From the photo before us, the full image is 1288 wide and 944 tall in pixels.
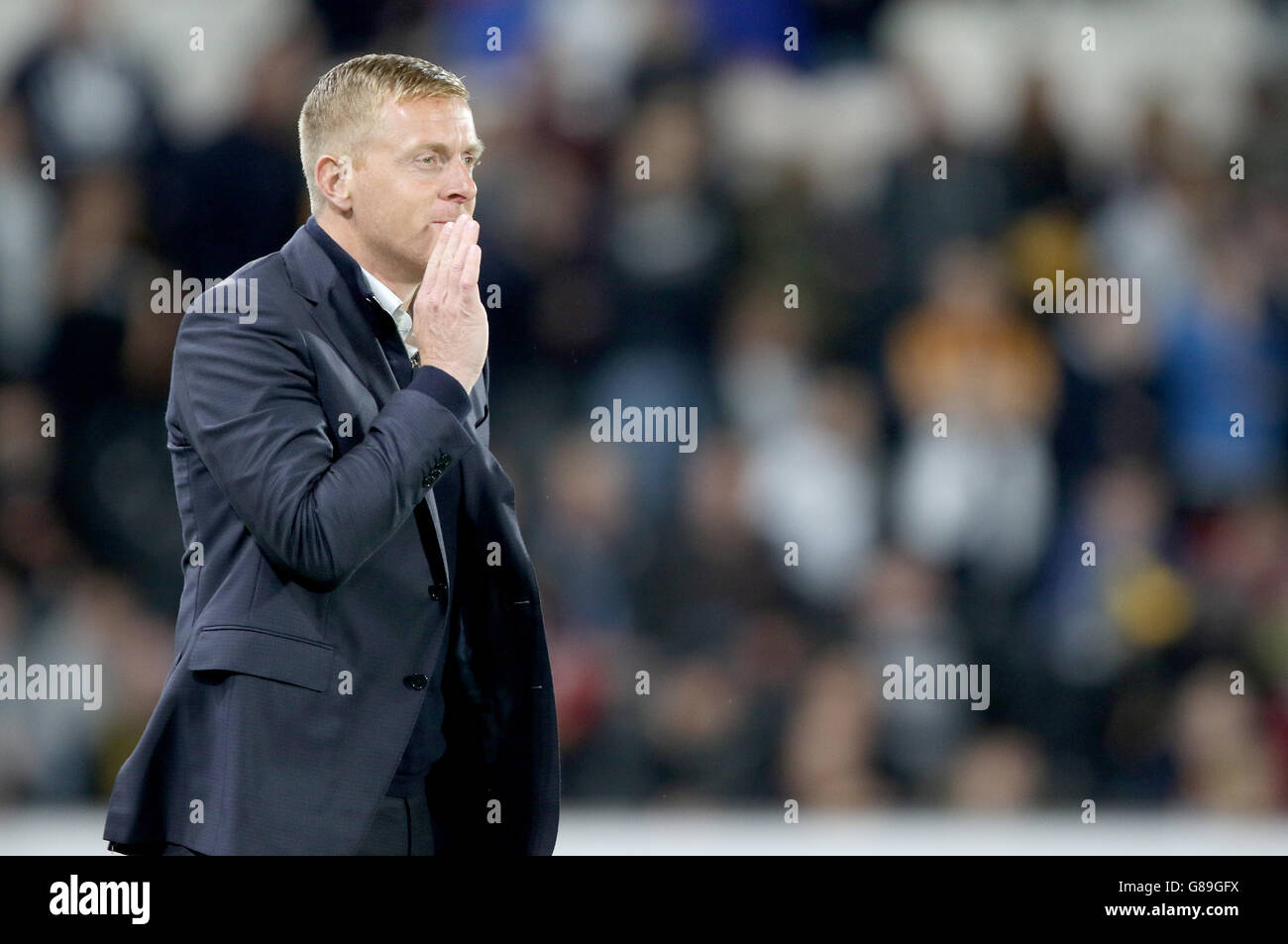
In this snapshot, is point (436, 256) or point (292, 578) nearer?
point (292, 578)

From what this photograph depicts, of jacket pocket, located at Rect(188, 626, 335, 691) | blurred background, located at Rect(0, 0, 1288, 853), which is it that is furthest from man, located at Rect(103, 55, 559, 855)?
blurred background, located at Rect(0, 0, 1288, 853)

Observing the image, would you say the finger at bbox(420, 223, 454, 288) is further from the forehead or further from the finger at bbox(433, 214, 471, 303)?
the forehead

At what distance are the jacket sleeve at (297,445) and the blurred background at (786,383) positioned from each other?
2.41 meters

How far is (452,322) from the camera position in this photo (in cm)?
198

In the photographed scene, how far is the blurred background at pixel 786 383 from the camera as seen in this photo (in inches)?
173

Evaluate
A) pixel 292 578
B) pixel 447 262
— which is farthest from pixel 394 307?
pixel 292 578

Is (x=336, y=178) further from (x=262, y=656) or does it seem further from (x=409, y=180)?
(x=262, y=656)

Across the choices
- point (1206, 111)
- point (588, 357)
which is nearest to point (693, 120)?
point (588, 357)

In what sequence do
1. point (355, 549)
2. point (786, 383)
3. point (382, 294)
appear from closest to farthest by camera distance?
point (355, 549) < point (382, 294) < point (786, 383)

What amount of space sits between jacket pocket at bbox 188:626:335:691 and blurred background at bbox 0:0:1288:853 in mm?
2375

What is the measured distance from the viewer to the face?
2115 millimetres

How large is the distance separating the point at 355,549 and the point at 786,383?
3190 millimetres

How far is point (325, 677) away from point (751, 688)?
2679mm

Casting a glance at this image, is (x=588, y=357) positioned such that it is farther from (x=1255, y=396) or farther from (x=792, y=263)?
(x=1255, y=396)
